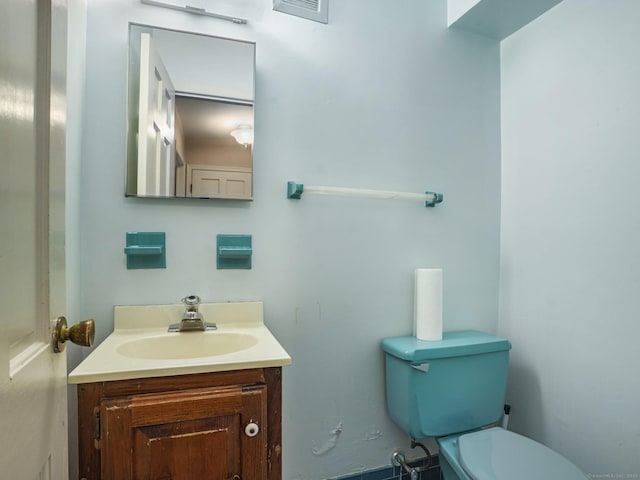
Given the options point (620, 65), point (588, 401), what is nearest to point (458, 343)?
point (588, 401)

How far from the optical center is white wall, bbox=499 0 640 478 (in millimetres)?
1225

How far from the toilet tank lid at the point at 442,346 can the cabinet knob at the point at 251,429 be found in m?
0.64

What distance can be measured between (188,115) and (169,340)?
2.54 feet

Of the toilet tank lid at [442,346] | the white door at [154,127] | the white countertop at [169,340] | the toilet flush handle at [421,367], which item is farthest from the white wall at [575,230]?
the white door at [154,127]

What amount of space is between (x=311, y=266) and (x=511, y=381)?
1.05m

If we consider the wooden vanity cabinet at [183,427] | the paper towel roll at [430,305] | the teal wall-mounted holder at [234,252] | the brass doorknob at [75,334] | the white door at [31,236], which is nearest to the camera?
the white door at [31,236]

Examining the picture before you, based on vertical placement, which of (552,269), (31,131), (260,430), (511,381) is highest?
(31,131)

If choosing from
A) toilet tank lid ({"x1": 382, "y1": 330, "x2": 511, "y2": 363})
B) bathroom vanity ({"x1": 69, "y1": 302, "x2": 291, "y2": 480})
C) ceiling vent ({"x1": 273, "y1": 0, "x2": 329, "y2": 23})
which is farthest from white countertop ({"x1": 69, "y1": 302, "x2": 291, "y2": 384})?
ceiling vent ({"x1": 273, "y1": 0, "x2": 329, "y2": 23})

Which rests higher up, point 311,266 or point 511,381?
point 311,266

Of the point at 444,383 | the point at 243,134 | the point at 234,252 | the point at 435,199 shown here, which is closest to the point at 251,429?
the point at 234,252

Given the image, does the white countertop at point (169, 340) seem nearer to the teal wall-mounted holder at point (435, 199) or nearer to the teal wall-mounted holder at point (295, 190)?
the teal wall-mounted holder at point (295, 190)

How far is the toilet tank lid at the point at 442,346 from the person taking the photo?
52.4 inches

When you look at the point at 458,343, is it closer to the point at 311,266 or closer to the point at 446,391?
the point at 446,391

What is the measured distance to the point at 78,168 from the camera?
45.9 inches
